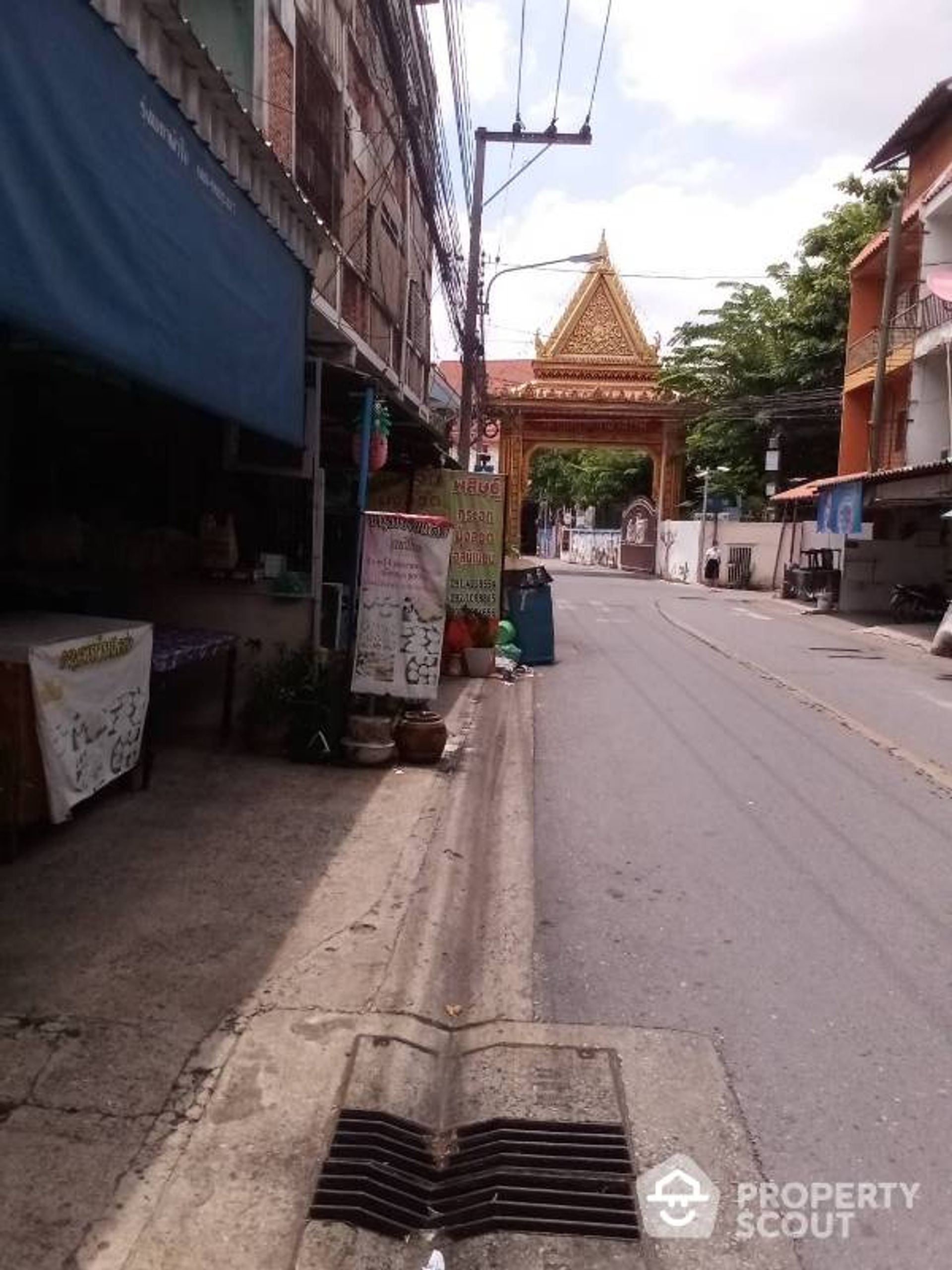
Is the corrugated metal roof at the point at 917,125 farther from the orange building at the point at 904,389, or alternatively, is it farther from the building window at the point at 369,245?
the building window at the point at 369,245

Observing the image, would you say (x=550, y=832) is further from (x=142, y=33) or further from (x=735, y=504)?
(x=735, y=504)

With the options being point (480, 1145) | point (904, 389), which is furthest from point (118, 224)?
point (904, 389)

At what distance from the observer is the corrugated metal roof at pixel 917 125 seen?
22281mm

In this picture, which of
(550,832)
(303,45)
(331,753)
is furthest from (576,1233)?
(303,45)

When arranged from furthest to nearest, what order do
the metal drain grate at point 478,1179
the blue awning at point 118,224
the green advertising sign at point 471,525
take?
the green advertising sign at point 471,525, the blue awning at point 118,224, the metal drain grate at point 478,1179

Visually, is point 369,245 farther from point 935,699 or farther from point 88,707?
point 88,707

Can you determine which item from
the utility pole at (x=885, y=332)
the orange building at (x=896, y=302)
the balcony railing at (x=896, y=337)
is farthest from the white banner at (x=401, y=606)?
the balcony railing at (x=896, y=337)

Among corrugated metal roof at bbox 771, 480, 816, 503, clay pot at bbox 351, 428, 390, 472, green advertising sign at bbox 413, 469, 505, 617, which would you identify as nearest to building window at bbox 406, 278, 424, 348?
green advertising sign at bbox 413, 469, 505, 617

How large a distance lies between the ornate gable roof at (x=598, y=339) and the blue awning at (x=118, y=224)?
37.6 meters

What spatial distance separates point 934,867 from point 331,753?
363 cm

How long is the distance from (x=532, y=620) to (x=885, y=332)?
560 inches

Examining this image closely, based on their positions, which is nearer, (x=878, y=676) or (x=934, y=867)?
(x=934, y=867)

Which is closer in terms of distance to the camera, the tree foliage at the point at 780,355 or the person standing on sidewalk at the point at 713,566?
the tree foliage at the point at 780,355

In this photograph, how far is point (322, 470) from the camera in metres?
7.89
